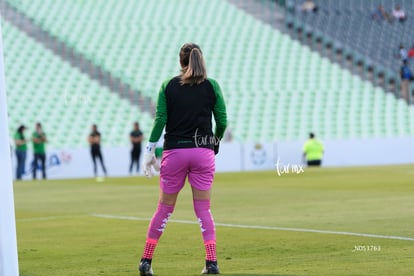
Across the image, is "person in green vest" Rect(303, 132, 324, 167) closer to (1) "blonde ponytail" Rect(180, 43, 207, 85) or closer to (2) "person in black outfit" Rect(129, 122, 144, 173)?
(2) "person in black outfit" Rect(129, 122, 144, 173)

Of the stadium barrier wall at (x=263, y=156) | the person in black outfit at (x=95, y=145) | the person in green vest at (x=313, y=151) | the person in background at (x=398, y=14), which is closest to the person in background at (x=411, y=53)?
the person in background at (x=398, y=14)

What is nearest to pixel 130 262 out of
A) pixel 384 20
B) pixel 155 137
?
pixel 155 137

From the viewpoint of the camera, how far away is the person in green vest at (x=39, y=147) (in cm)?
3622

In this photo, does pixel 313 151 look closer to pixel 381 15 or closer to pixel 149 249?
pixel 381 15

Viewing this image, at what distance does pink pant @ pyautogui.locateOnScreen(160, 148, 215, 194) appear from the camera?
34.0ft

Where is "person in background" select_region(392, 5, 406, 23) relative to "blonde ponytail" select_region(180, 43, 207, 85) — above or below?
above

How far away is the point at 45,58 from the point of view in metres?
44.2

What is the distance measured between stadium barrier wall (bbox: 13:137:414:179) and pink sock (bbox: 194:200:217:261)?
26.1 m

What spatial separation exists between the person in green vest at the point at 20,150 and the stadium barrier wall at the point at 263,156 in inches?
22.6

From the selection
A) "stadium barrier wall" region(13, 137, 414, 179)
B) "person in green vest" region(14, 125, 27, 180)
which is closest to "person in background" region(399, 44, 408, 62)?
"stadium barrier wall" region(13, 137, 414, 179)

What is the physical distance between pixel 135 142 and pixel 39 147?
3475mm

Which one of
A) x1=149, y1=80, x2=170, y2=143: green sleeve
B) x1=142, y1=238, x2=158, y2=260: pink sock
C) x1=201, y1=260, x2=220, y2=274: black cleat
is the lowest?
x1=201, y1=260, x2=220, y2=274: black cleat

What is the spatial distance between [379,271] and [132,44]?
37216 mm

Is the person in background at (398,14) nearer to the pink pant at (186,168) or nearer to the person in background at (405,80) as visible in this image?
the person in background at (405,80)
